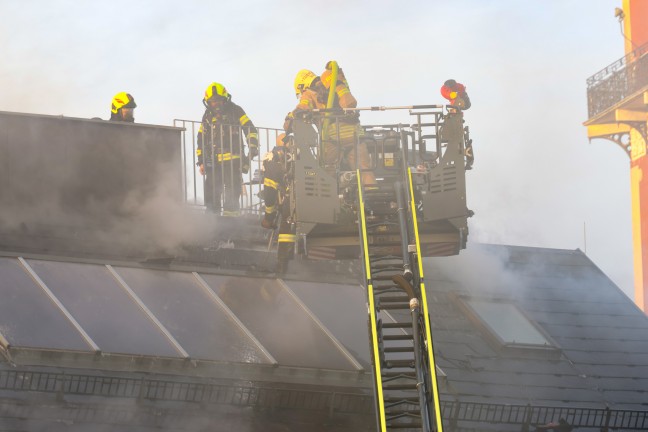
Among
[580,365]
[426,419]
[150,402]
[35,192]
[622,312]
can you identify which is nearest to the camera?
[426,419]

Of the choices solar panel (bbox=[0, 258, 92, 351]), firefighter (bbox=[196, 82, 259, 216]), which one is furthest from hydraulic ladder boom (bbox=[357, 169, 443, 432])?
firefighter (bbox=[196, 82, 259, 216])

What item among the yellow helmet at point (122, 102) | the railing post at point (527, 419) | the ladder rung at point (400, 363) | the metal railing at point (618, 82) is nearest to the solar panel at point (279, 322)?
the railing post at point (527, 419)

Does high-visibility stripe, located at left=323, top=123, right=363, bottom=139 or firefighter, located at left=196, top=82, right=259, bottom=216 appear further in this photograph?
firefighter, located at left=196, top=82, right=259, bottom=216

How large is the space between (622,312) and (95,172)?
8099 millimetres

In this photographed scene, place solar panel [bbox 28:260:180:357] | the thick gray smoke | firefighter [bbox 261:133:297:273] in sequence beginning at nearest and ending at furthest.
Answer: solar panel [bbox 28:260:180:357], the thick gray smoke, firefighter [bbox 261:133:297:273]

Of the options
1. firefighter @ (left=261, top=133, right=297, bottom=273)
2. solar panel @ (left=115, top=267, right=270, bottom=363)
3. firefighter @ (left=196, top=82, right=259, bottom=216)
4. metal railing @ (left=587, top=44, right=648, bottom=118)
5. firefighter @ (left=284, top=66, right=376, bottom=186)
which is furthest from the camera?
metal railing @ (left=587, top=44, right=648, bottom=118)

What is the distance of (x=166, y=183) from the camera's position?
16.8m

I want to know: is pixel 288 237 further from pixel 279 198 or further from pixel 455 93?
pixel 455 93

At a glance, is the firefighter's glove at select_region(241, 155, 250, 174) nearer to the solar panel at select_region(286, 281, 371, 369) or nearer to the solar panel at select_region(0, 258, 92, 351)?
the solar panel at select_region(286, 281, 371, 369)

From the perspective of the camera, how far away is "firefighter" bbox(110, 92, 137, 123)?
56.9ft

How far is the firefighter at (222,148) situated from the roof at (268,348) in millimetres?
1829

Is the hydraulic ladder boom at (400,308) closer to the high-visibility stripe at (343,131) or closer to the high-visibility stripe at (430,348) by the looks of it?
the high-visibility stripe at (430,348)

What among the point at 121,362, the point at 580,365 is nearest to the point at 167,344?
the point at 121,362

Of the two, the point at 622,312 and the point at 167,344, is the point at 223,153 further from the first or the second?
the point at 622,312
